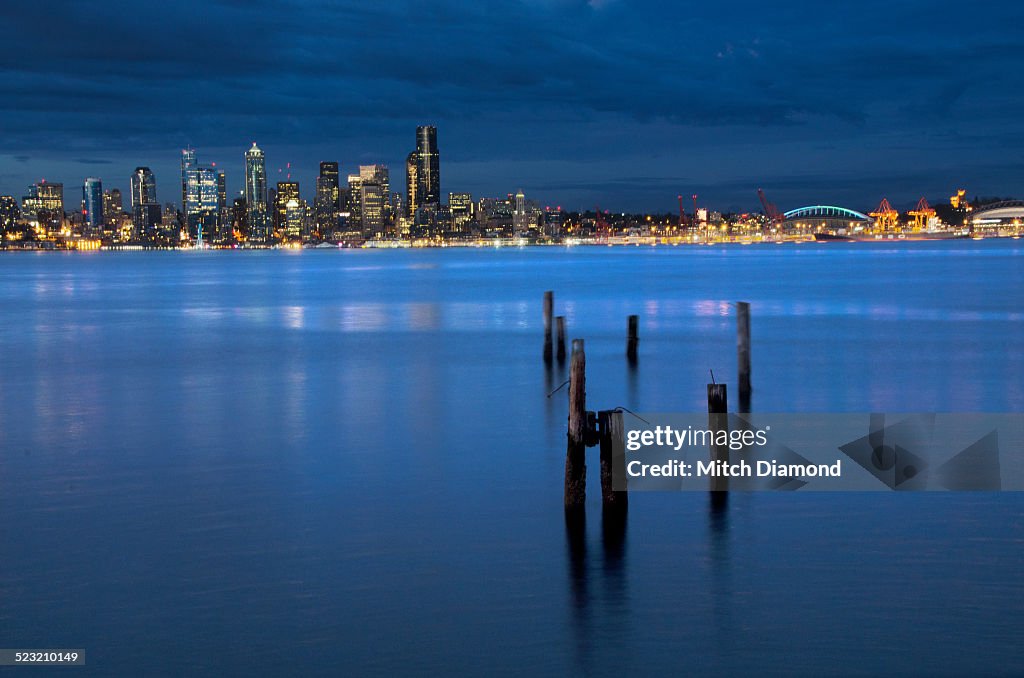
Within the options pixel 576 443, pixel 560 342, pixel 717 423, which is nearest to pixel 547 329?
pixel 560 342

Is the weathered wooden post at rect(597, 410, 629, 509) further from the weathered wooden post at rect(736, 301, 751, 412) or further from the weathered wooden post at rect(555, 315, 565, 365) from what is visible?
the weathered wooden post at rect(555, 315, 565, 365)

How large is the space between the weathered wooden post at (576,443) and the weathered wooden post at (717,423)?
5.52 ft

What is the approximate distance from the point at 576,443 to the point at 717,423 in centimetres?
241

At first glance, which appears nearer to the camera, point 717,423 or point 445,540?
point 445,540

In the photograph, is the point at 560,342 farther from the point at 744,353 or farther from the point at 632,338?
the point at 744,353

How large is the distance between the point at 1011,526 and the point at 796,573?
9.39 feet

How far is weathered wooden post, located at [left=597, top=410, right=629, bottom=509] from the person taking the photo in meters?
11.4

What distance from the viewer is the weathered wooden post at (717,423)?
504 inches

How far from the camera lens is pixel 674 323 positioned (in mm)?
41094

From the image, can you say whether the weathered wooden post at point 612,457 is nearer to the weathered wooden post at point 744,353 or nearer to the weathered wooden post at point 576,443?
the weathered wooden post at point 576,443

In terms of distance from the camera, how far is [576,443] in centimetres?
1145

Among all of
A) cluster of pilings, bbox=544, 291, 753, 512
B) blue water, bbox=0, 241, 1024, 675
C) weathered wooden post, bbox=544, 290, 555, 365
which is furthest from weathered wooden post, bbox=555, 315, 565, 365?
cluster of pilings, bbox=544, 291, 753, 512

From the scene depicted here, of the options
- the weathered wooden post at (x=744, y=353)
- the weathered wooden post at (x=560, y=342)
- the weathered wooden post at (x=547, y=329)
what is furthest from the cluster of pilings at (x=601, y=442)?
the weathered wooden post at (x=547, y=329)

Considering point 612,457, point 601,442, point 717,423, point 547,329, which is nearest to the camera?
point 601,442
